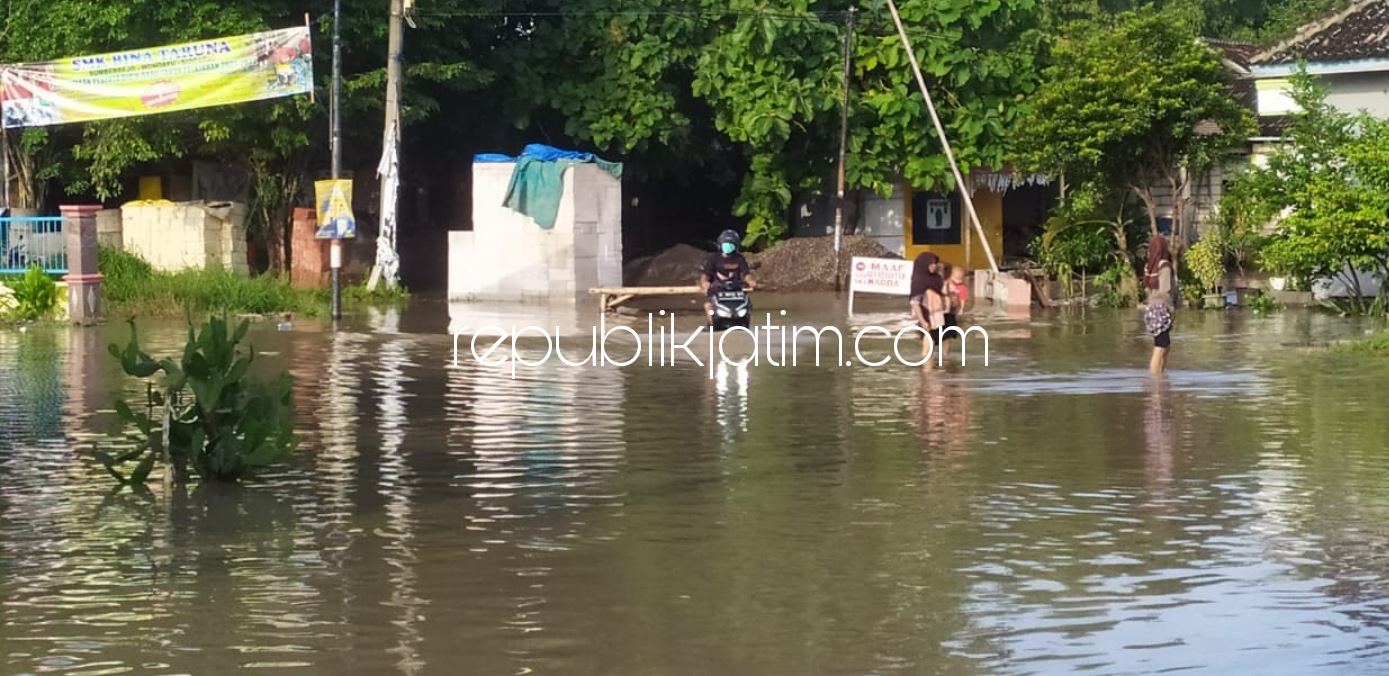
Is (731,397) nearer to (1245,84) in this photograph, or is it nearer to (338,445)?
(338,445)

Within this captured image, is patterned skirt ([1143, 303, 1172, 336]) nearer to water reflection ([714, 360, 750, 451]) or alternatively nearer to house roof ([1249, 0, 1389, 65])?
water reflection ([714, 360, 750, 451])

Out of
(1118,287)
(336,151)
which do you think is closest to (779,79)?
(1118,287)

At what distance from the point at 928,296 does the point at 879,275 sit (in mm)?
6939

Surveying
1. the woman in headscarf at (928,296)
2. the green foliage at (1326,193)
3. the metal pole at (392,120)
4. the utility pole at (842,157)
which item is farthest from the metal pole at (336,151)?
the green foliage at (1326,193)

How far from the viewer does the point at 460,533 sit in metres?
10.3

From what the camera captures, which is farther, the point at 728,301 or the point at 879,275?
the point at 879,275

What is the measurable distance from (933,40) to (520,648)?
2871cm

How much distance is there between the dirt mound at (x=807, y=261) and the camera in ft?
114

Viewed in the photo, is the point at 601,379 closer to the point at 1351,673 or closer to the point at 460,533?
the point at 460,533

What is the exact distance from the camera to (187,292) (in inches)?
1057

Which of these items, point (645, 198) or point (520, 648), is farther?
point (645, 198)

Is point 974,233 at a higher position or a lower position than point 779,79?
lower

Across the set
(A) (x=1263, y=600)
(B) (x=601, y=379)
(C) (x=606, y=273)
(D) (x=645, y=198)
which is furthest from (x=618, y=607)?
(D) (x=645, y=198)

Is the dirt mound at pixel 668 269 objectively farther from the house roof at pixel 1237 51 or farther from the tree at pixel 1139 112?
the house roof at pixel 1237 51
